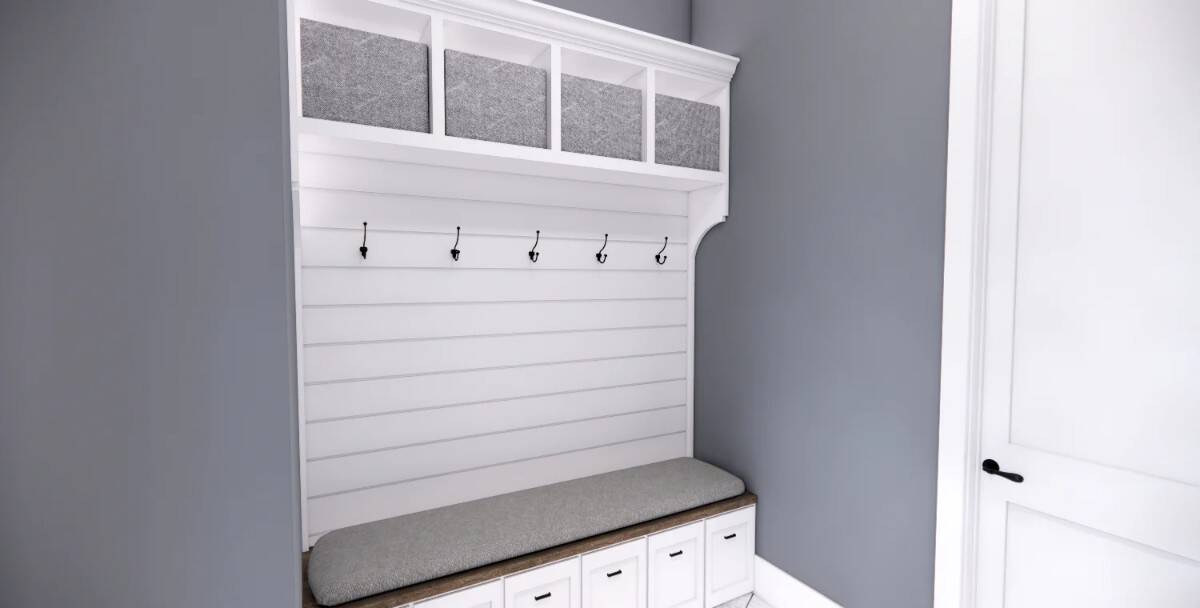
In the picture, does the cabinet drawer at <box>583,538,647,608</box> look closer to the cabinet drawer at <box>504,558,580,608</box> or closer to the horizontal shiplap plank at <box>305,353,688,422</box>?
the cabinet drawer at <box>504,558,580,608</box>

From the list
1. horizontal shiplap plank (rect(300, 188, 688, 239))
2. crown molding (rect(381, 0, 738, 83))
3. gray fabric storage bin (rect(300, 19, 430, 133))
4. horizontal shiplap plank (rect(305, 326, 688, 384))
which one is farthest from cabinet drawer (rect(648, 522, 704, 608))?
crown molding (rect(381, 0, 738, 83))

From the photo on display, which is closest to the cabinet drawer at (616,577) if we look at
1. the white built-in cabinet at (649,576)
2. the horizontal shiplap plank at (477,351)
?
the white built-in cabinet at (649,576)

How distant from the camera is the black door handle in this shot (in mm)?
1366

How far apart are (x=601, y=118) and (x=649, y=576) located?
1760mm

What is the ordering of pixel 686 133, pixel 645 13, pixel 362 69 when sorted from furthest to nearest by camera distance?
pixel 645 13
pixel 686 133
pixel 362 69

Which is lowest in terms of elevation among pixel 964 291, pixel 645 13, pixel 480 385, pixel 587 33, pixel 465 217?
pixel 480 385

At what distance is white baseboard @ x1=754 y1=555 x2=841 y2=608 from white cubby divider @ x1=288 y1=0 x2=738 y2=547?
2.09 feet

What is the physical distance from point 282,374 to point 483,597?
1099mm

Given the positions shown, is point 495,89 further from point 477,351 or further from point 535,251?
point 477,351

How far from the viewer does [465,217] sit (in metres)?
1.96

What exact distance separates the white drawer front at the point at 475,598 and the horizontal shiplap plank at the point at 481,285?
1006 millimetres

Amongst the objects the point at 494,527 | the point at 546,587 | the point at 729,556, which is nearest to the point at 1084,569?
the point at 729,556

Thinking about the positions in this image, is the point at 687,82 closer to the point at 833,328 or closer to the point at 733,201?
the point at 733,201

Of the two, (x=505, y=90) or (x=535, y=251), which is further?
(x=535, y=251)
